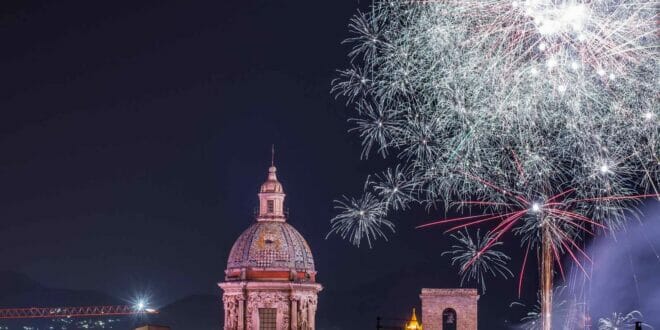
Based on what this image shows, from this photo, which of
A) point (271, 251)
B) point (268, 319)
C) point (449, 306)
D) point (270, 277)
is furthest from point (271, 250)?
point (449, 306)

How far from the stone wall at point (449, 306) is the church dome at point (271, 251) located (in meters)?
34.1

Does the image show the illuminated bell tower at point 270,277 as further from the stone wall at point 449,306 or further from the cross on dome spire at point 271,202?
the stone wall at point 449,306

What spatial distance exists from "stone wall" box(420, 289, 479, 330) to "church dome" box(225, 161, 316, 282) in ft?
112

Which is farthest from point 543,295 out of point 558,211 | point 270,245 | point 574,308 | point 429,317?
point 270,245

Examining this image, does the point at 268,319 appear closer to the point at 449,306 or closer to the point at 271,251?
the point at 271,251

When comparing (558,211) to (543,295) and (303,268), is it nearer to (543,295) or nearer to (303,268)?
(543,295)

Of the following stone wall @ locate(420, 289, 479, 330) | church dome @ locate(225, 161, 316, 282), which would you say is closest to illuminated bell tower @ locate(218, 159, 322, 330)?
church dome @ locate(225, 161, 316, 282)

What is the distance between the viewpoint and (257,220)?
11012 cm

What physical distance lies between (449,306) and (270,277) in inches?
1393

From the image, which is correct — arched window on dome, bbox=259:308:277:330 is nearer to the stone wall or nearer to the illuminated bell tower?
the illuminated bell tower

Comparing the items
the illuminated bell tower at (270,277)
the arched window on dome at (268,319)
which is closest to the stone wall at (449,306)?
the illuminated bell tower at (270,277)

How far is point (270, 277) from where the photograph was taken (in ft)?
360

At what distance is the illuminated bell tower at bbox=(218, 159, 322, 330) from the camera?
110m

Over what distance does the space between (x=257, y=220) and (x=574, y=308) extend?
47.5m
